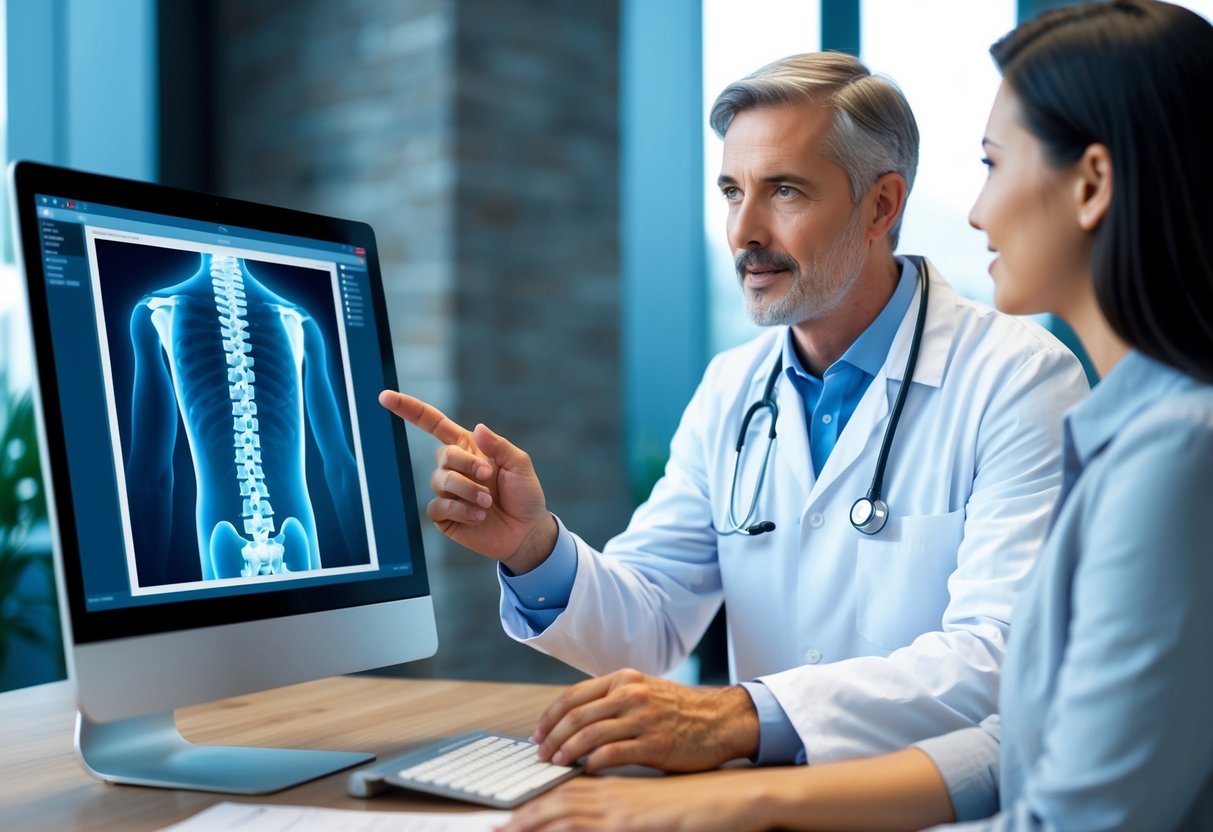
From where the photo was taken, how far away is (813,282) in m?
1.58

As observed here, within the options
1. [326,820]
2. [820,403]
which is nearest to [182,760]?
[326,820]

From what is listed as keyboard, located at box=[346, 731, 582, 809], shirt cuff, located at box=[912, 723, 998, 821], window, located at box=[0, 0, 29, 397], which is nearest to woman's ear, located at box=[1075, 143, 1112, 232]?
shirt cuff, located at box=[912, 723, 998, 821]

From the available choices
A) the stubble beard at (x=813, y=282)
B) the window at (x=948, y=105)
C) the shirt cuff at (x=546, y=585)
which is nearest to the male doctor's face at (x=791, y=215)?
the stubble beard at (x=813, y=282)

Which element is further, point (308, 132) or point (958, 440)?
point (308, 132)

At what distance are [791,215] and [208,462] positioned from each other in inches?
36.3

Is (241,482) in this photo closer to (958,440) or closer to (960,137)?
(958,440)

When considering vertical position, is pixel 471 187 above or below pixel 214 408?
above

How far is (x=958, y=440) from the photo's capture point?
4.58ft

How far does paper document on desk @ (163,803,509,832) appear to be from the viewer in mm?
870

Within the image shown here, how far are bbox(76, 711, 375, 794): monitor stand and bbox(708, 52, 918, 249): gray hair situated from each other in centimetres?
104

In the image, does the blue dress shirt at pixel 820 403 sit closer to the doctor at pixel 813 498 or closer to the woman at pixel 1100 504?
the doctor at pixel 813 498

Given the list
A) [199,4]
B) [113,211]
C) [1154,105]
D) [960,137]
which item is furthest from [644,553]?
[199,4]

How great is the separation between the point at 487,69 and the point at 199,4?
3.28ft

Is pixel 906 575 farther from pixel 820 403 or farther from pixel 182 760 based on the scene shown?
pixel 182 760
